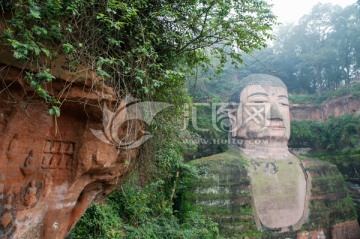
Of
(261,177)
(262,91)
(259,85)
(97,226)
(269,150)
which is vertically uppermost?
(259,85)

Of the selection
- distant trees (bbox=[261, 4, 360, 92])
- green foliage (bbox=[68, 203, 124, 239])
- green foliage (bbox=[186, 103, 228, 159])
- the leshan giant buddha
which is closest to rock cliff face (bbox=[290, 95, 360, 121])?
distant trees (bbox=[261, 4, 360, 92])

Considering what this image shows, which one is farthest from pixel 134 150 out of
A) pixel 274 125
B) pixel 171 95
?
pixel 274 125

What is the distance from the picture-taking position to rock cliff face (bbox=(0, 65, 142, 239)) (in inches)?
115

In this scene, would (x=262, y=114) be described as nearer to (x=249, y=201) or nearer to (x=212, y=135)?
(x=212, y=135)

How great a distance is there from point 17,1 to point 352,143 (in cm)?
1511

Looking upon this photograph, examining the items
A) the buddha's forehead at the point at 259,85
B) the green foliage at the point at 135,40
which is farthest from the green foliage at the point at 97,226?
the buddha's forehead at the point at 259,85

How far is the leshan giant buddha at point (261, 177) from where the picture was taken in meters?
9.06

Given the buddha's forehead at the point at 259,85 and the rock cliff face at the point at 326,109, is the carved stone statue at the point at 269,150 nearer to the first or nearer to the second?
the buddha's forehead at the point at 259,85

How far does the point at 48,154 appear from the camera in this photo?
11.2ft

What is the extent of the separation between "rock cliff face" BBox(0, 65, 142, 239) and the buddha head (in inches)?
303

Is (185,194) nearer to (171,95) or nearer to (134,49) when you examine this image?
(171,95)

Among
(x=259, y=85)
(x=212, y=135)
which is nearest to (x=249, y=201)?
(x=212, y=135)
